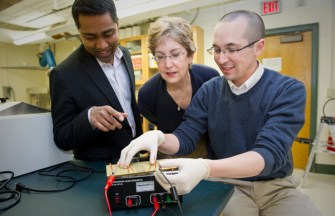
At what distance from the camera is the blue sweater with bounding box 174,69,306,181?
92 centimetres

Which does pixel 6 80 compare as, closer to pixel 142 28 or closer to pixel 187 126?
pixel 142 28

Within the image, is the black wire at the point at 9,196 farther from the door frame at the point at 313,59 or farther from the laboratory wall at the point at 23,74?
the laboratory wall at the point at 23,74

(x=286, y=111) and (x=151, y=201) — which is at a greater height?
(x=286, y=111)

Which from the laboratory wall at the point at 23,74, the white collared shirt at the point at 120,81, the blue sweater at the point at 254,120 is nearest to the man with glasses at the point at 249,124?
the blue sweater at the point at 254,120

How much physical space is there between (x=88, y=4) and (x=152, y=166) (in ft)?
2.81

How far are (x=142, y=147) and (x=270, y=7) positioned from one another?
127 inches

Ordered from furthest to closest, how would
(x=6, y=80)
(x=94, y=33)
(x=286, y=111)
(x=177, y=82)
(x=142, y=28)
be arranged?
(x=6, y=80) < (x=142, y=28) < (x=177, y=82) < (x=94, y=33) < (x=286, y=111)

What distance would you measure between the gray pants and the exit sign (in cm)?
290

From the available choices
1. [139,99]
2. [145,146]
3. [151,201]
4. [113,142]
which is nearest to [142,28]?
[139,99]

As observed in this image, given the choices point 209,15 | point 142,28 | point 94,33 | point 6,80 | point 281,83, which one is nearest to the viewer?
point 281,83

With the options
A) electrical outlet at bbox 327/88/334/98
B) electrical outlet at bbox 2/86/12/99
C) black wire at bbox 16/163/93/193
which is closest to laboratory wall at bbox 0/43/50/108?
electrical outlet at bbox 2/86/12/99

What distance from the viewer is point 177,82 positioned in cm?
148

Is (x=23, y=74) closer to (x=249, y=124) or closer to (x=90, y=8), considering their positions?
(x=90, y=8)

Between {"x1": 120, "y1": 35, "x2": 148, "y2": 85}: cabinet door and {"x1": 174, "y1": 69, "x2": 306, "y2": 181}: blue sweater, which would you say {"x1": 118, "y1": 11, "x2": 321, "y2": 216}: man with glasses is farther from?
{"x1": 120, "y1": 35, "x2": 148, "y2": 85}: cabinet door
